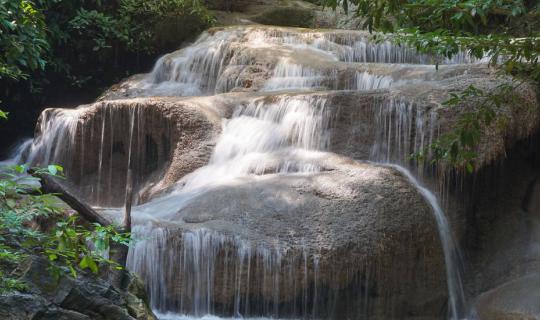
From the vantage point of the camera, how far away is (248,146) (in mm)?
9641

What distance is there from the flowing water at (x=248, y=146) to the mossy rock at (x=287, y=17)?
3166 millimetres

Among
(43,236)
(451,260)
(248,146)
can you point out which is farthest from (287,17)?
(43,236)

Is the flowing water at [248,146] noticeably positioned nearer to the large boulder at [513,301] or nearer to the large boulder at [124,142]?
the large boulder at [124,142]

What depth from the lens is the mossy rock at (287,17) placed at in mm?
17922

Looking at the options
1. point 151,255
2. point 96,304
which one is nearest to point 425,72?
point 151,255

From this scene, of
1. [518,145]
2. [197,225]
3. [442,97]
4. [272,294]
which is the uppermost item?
[442,97]

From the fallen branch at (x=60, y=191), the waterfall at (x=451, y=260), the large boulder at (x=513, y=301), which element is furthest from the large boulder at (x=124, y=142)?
the large boulder at (x=513, y=301)

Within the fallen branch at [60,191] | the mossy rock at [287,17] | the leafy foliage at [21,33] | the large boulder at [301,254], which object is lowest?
the large boulder at [301,254]

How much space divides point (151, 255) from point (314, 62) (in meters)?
5.78

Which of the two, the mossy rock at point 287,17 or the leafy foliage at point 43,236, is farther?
the mossy rock at point 287,17

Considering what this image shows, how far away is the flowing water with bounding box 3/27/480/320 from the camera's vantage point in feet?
24.0

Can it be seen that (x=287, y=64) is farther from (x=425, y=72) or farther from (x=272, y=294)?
(x=272, y=294)

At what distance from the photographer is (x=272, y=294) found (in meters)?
7.30

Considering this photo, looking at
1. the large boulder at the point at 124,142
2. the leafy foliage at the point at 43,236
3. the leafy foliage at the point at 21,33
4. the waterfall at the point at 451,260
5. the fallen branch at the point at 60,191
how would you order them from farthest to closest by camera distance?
the large boulder at the point at 124,142, the waterfall at the point at 451,260, the leafy foliage at the point at 21,33, the fallen branch at the point at 60,191, the leafy foliage at the point at 43,236
